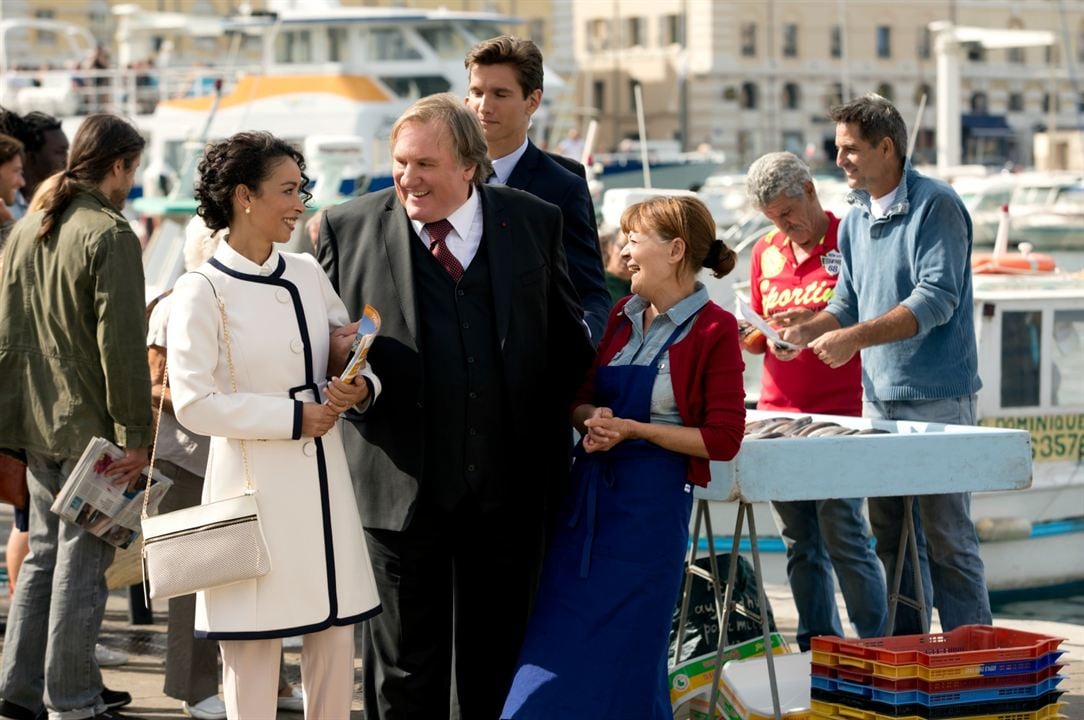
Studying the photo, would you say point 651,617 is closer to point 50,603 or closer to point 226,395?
point 226,395

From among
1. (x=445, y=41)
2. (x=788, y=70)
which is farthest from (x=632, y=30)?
(x=445, y=41)

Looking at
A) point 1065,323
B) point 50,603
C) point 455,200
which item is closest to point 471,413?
point 455,200

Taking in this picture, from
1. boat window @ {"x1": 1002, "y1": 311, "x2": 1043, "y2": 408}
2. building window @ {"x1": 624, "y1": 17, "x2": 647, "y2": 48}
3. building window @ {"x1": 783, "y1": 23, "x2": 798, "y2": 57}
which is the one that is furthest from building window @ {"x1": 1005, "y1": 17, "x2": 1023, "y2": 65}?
boat window @ {"x1": 1002, "y1": 311, "x2": 1043, "y2": 408}

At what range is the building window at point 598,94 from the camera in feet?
262

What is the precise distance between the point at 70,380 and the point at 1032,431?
5.48m

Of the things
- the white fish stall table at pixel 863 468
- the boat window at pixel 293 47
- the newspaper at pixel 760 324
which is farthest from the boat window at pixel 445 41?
the white fish stall table at pixel 863 468

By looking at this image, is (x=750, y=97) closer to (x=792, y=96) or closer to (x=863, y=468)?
(x=792, y=96)

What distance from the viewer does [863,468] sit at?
487 centimetres

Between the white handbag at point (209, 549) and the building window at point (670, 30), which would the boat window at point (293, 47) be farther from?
the building window at point (670, 30)

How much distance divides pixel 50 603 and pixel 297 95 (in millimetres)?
26725

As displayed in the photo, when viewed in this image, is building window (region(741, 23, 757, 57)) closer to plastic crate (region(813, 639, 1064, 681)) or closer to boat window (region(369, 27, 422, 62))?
boat window (region(369, 27, 422, 62))

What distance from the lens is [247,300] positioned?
14.3ft

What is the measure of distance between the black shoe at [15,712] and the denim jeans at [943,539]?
9.24 ft

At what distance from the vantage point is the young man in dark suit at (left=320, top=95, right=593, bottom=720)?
4430 millimetres
